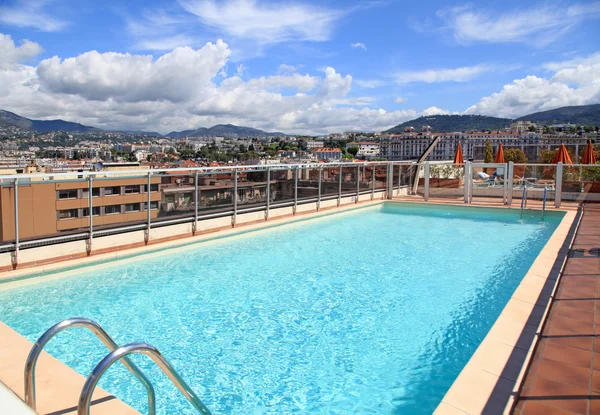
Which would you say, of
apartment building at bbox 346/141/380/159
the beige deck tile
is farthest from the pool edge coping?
apartment building at bbox 346/141/380/159

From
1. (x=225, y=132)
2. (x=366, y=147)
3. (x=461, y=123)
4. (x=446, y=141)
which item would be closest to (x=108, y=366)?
(x=225, y=132)

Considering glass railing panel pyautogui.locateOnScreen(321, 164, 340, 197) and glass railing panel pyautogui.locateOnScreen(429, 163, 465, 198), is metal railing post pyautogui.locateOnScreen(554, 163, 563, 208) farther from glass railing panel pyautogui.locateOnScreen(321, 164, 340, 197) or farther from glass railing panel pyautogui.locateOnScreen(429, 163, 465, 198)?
glass railing panel pyautogui.locateOnScreen(321, 164, 340, 197)

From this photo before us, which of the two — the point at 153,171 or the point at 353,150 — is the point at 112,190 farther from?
the point at 353,150

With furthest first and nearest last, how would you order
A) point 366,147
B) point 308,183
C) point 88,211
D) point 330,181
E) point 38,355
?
point 366,147, point 330,181, point 308,183, point 88,211, point 38,355

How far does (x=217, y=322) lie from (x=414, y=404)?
238cm

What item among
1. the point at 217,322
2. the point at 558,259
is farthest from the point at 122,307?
the point at 558,259

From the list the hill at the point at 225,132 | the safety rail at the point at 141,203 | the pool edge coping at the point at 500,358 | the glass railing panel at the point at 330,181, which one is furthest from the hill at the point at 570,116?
the pool edge coping at the point at 500,358

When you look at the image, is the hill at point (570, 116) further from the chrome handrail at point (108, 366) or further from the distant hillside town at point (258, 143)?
the chrome handrail at point (108, 366)

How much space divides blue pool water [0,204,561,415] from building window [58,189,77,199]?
4.02 feet

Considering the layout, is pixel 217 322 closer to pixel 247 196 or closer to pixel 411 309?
pixel 411 309

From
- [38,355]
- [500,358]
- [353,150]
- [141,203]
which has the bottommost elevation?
[500,358]

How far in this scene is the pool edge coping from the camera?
282 centimetres

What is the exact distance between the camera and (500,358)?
11.3ft

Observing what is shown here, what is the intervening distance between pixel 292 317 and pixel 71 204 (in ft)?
13.1
